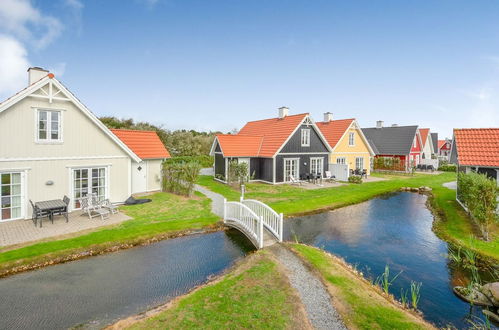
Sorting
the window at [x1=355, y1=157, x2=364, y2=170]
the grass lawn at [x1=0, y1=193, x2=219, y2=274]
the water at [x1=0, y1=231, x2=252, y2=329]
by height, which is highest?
the window at [x1=355, y1=157, x2=364, y2=170]

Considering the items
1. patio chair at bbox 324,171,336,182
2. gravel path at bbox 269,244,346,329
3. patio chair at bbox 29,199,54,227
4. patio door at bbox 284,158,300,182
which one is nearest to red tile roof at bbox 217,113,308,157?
patio door at bbox 284,158,300,182

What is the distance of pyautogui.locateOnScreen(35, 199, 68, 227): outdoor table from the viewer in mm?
12461

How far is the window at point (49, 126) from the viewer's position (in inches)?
537

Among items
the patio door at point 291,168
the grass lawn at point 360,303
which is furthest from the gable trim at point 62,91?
the patio door at point 291,168

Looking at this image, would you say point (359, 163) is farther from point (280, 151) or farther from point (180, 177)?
point (180, 177)

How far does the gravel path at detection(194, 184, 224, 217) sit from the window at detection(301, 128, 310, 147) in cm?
1010

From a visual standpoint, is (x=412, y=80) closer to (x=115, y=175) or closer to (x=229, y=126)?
(x=115, y=175)

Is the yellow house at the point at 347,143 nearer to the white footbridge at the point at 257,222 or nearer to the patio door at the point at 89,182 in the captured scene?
the white footbridge at the point at 257,222

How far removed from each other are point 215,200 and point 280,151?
28.2 feet

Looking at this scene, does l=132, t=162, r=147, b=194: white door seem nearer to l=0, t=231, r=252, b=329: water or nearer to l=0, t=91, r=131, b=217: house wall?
l=0, t=91, r=131, b=217: house wall

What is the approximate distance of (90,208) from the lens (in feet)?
46.0

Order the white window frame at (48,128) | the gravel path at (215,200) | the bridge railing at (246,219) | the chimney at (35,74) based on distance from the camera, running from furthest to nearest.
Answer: the gravel path at (215,200), the chimney at (35,74), the white window frame at (48,128), the bridge railing at (246,219)

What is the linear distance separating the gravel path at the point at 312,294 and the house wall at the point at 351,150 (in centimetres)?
2216

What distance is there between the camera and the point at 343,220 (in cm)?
1511
